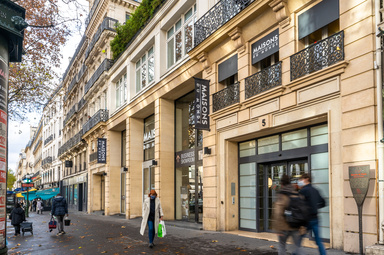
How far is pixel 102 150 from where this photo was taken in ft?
91.6

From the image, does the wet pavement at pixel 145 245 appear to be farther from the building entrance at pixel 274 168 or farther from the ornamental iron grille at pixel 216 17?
the ornamental iron grille at pixel 216 17

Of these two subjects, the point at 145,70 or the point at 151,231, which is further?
the point at 145,70

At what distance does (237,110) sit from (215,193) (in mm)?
3219

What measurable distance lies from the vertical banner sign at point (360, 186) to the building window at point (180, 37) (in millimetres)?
10304

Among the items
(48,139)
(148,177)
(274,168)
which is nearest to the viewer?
(274,168)

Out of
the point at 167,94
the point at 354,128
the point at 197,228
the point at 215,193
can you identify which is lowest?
the point at 197,228

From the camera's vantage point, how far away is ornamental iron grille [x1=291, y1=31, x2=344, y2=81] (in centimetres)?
918

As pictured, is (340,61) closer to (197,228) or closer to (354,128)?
(354,128)

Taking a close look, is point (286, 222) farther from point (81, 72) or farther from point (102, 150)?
point (81, 72)

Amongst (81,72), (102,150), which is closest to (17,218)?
(102,150)

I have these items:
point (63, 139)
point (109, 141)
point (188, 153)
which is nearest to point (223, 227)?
point (188, 153)

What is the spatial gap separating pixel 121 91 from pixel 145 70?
15.7 ft

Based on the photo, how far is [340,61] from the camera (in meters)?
8.97

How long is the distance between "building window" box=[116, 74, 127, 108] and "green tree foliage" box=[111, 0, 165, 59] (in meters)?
1.84
